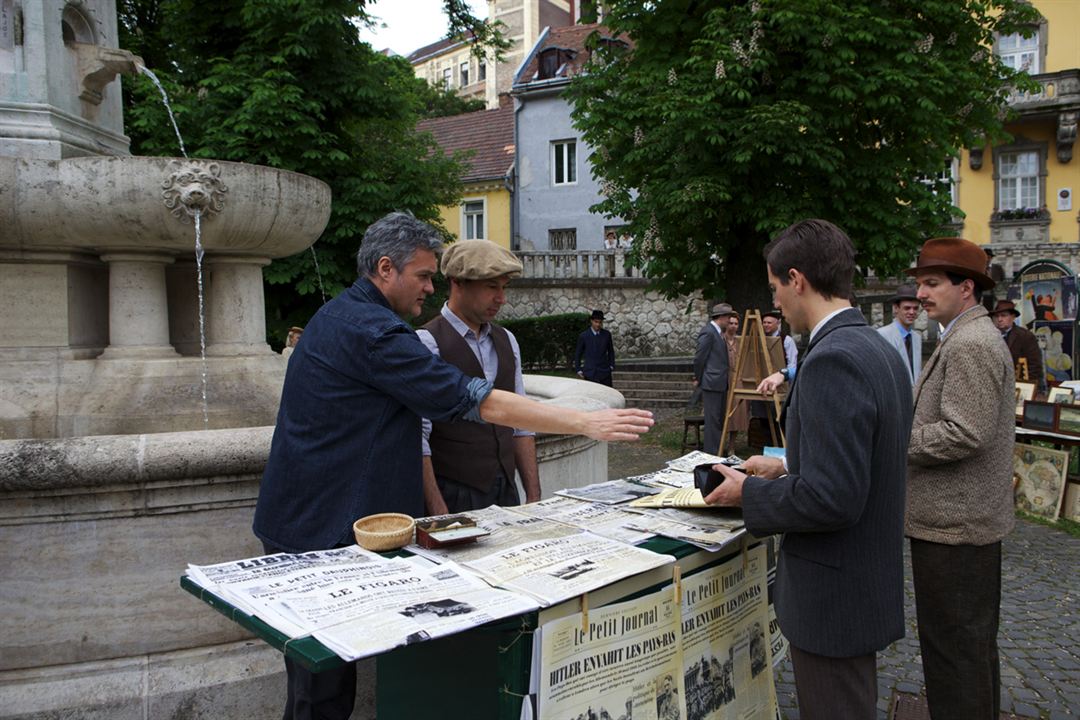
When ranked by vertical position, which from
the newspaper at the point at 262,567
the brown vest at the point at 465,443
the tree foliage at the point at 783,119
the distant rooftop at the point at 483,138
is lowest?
the newspaper at the point at 262,567

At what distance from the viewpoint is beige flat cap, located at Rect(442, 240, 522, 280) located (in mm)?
3238

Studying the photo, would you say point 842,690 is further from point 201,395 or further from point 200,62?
point 200,62

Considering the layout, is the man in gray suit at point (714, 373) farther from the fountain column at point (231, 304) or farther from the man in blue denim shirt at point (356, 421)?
the man in blue denim shirt at point (356, 421)

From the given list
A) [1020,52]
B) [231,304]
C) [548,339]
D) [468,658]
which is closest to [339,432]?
[468,658]

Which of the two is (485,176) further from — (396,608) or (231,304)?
(396,608)

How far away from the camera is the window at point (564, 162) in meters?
30.0

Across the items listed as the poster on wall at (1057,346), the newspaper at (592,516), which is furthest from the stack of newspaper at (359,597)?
the poster on wall at (1057,346)

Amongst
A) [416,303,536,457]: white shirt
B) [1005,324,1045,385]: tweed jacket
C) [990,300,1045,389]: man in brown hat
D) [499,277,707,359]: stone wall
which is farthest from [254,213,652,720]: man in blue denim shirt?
[499,277,707,359]: stone wall

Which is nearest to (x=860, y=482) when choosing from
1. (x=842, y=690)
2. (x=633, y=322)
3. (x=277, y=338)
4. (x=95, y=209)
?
(x=842, y=690)

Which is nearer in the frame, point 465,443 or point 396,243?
point 396,243

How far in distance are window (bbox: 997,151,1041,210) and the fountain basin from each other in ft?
96.0

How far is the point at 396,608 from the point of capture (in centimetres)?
190

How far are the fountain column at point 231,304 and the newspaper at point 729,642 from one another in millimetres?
2962

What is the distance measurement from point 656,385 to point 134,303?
1330 cm
